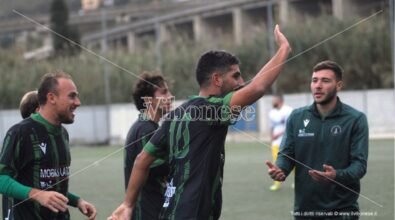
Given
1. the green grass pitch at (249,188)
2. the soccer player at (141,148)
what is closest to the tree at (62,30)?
the green grass pitch at (249,188)

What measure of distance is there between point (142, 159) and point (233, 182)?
40.1 ft

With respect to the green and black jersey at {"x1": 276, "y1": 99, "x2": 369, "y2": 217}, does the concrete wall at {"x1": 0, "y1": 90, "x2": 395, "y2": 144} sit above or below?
below

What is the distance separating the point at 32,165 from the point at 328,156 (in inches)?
102

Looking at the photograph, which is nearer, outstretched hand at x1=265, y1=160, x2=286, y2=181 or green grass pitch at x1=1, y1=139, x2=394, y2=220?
outstretched hand at x1=265, y1=160, x2=286, y2=181

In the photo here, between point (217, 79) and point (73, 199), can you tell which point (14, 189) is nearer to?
point (73, 199)

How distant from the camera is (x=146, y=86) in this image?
7.24 m

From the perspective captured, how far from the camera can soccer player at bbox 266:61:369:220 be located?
6.19 meters

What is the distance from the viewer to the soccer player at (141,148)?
6562 mm

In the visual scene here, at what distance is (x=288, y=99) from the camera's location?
37656 millimetres

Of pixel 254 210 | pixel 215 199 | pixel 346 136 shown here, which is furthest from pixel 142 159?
pixel 254 210

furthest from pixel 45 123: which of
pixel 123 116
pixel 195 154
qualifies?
pixel 123 116

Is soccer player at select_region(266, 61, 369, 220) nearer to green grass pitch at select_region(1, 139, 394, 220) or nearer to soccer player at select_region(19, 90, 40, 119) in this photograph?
soccer player at select_region(19, 90, 40, 119)

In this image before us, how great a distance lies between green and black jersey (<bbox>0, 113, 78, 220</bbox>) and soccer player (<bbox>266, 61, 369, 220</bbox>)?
185cm

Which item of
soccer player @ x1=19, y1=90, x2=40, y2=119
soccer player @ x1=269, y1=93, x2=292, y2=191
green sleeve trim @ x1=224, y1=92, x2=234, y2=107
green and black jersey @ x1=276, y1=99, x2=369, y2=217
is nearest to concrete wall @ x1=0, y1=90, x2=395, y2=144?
soccer player @ x1=269, y1=93, x2=292, y2=191
